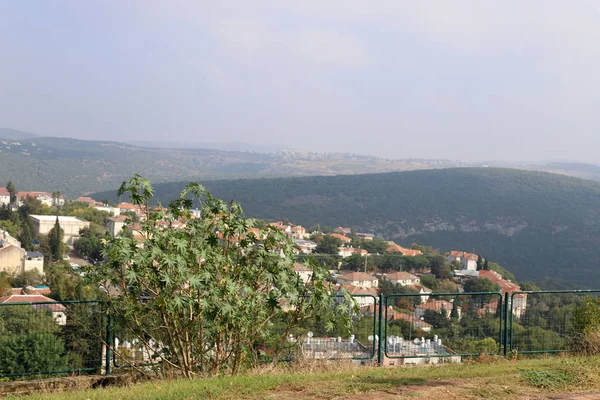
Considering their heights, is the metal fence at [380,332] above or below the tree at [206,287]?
below

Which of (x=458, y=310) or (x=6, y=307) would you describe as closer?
(x=6, y=307)

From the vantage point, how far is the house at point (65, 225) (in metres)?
84.6

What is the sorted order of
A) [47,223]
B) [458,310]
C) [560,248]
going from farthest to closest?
[560,248] < [47,223] < [458,310]

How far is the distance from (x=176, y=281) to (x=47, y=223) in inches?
3446

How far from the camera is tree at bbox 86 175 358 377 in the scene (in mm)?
7402

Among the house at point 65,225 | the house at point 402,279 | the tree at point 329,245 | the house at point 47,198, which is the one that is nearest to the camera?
the house at point 402,279

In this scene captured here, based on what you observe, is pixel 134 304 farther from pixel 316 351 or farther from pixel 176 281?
pixel 316 351

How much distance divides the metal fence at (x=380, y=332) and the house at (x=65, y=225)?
7755 centimetres

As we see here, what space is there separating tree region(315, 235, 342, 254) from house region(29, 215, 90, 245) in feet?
99.5

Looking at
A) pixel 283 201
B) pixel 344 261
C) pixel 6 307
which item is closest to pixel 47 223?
pixel 344 261

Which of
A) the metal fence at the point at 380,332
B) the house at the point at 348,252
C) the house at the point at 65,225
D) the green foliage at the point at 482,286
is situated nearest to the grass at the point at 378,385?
the metal fence at the point at 380,332

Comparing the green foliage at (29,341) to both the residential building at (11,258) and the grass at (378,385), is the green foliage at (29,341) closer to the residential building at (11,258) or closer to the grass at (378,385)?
the grass at (378,385)

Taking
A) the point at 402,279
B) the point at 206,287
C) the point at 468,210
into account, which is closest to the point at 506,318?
the point at 206,287

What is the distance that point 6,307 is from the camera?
353 inches
